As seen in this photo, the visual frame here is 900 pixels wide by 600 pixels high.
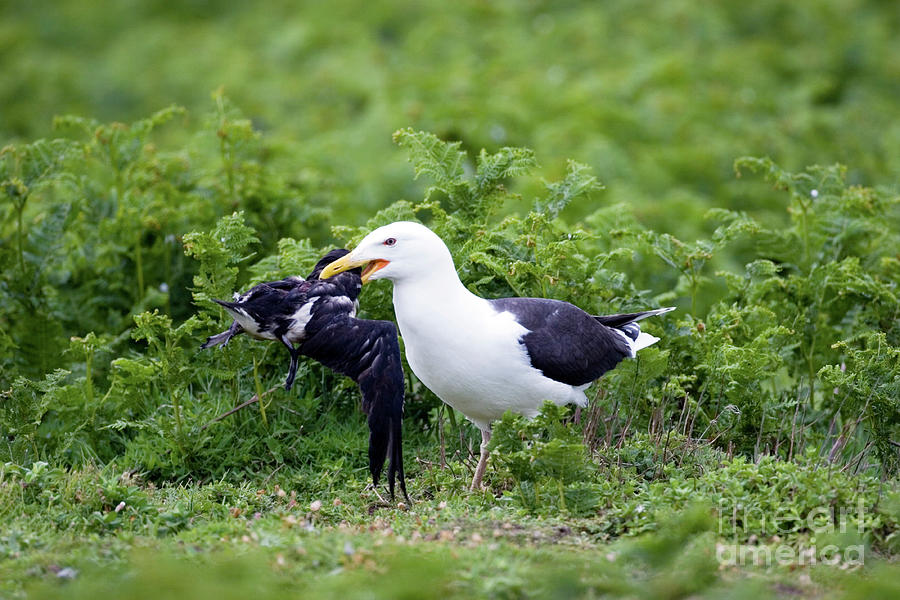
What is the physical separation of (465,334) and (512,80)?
34.7 feet

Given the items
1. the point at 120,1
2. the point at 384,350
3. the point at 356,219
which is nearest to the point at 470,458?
the point at 384,350

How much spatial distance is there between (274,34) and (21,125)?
15.1 ft

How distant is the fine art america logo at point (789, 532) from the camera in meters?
5.69

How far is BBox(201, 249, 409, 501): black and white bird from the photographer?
670 cm

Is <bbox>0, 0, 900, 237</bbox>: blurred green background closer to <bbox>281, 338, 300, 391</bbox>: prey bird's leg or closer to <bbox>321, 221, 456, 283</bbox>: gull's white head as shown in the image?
<bbox>281, 338, 300, 391</bbox>: prey bird's leg

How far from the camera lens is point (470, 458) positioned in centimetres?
763

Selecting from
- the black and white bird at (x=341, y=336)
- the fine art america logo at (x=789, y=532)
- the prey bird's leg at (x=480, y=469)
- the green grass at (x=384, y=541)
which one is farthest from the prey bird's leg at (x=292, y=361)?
the fine art america logo at (x=789, y=532)

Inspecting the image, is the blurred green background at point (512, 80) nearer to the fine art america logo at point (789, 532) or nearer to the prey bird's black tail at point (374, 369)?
the prey bird's black tail at point (374, 369)

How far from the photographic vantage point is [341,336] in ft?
22.6

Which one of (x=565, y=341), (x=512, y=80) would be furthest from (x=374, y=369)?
(x=512, y=80)

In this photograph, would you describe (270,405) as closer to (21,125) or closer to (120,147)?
(120,147)

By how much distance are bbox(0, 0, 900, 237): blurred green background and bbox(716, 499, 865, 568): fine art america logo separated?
22.4ft

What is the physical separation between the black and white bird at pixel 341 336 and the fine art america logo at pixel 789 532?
6.39 feet

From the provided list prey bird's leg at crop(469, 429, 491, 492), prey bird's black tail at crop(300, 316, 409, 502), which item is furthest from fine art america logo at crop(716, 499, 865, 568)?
prey bird's black tail at crop(300, 316, 409, 502)
